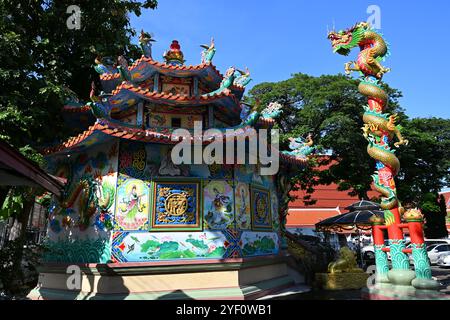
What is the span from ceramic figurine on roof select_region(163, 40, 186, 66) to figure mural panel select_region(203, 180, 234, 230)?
16.9 ft

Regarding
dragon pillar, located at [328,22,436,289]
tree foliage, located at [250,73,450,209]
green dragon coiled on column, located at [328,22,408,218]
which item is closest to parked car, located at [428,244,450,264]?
tree foliage, located at [250,73,450,209]

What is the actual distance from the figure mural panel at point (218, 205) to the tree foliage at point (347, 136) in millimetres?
12454

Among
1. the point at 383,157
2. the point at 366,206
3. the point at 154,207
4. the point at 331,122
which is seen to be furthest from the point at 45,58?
the point at 331,122

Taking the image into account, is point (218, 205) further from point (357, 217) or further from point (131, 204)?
point (357, 217)

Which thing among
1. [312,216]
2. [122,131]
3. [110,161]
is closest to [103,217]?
[110,161]

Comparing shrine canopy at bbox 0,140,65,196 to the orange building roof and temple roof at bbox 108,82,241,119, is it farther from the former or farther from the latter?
the orange building roof

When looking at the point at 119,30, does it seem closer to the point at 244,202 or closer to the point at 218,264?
the point at 244,202

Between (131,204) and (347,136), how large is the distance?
53.6 feet

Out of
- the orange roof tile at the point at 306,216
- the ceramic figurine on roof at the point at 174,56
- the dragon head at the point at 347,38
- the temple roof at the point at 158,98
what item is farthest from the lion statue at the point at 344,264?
the orange roof tile at the point at 306,216

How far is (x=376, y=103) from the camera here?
887 cm

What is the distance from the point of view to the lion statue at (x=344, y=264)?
11934 mm

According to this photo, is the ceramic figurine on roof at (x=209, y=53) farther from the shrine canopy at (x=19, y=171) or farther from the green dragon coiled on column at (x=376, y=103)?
the shrine canopy at (x=19, y=171)

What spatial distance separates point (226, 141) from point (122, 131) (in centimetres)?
271

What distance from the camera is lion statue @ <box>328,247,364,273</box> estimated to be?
11934mm
